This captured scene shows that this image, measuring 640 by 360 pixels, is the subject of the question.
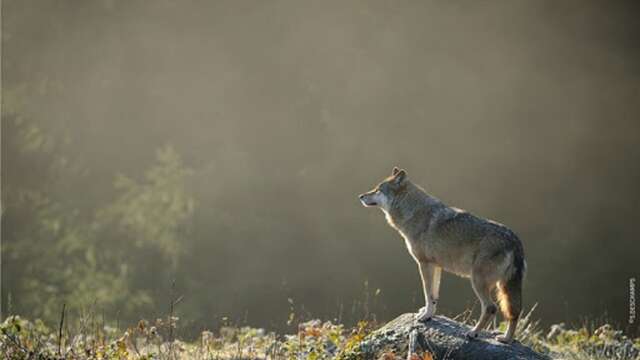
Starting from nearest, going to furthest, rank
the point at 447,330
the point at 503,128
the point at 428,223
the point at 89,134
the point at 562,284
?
the point at 447,330, the point at 428,223, the point at 562,284, the point at 89,134, the point at 503,128

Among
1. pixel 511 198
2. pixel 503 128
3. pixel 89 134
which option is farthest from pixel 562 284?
pixel 89 134

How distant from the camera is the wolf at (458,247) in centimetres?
664

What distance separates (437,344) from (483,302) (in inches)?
18.9

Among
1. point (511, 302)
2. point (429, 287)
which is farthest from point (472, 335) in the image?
point (429, 287)

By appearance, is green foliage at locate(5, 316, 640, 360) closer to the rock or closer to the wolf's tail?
the rock

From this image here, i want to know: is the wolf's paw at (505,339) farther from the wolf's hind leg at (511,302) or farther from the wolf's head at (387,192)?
the wolf's head at (387,192)

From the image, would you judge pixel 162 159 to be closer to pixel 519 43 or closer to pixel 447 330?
pixel 519 43

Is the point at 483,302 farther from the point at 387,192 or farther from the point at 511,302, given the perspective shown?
the point at 387,192

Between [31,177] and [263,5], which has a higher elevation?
[263,5]

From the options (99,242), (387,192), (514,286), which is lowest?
(514,286)

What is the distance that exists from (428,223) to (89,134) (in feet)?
53.9

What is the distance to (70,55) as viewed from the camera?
22.8m

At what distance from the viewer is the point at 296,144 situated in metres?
22.6

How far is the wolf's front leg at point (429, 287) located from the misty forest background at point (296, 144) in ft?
39.8
